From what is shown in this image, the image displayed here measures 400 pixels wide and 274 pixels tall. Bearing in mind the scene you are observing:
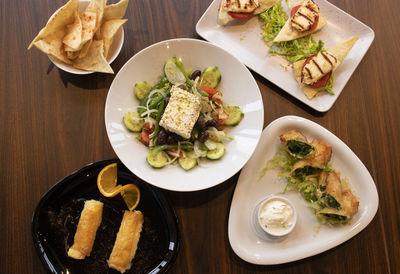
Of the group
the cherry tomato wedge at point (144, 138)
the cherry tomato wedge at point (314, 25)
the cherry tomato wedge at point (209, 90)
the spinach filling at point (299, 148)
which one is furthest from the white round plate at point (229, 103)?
the cherry tomato wedge at point (314, 25)

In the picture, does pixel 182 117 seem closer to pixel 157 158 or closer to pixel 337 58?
pixel 157 158

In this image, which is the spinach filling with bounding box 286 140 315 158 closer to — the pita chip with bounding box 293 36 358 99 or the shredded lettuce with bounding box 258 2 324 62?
the pita chip with bounding box 293 36 358 99

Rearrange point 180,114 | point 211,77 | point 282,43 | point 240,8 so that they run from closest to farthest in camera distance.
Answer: point 180,114, point 211,77, point 240,8, point 282,43

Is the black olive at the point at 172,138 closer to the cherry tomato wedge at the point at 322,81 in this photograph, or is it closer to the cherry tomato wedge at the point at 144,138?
the cherry tomato wedge at the point at 144,138

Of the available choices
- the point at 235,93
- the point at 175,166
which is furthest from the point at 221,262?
the point at 235,93

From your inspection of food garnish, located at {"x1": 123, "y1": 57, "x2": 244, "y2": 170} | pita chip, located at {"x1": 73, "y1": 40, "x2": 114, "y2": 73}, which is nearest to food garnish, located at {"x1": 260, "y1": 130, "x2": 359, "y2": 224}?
food garnish, located at {"x1": 123, "y1": 57, "x2": 244, "y2": 170}

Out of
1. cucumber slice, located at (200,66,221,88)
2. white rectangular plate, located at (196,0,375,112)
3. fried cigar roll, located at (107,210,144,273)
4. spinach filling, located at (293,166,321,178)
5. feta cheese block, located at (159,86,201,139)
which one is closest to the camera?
feta cheese block, located at (159,86,201,139)

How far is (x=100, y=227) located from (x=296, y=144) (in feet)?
5.43

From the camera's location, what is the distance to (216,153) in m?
2.51

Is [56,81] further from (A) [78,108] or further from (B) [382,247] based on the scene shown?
(B) [382,247]

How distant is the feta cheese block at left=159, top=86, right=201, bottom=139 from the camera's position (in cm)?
241

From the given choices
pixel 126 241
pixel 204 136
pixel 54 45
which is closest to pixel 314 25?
pixel 204 136

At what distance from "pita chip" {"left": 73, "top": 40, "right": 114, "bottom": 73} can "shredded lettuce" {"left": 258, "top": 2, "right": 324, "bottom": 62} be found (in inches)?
54.2

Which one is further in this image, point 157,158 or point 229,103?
point 229,103
